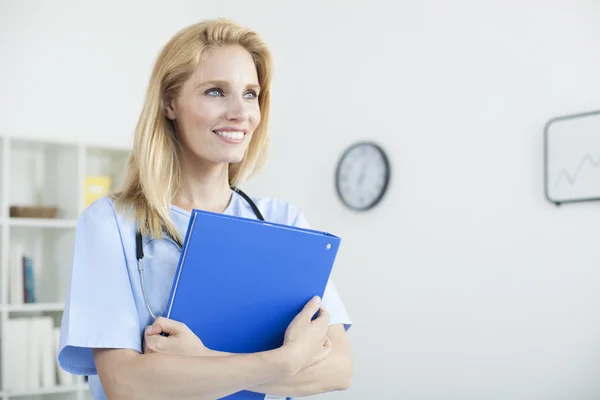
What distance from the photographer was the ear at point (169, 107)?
1.34 metres

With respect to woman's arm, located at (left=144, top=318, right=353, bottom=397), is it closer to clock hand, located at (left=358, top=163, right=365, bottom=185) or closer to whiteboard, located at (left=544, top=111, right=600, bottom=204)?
whiteboard, located at (left=544, top=111, right=600, bottom=204)

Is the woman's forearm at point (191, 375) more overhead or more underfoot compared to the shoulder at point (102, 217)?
more underfoot

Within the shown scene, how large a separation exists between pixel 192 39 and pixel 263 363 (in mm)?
602

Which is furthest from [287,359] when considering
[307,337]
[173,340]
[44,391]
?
[44,391]

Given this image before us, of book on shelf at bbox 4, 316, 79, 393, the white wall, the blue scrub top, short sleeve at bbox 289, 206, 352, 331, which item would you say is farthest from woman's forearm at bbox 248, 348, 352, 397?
book on shelf at bbox 4, 316, 79, 393

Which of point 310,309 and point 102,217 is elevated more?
point 102,217

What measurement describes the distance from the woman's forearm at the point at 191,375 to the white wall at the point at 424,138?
1.92 m

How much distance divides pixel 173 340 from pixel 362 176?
2.55 meters

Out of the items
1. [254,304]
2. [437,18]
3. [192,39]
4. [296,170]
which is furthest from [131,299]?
[296,170]

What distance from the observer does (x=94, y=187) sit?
3.66m

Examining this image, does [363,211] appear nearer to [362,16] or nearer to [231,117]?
[362,16]

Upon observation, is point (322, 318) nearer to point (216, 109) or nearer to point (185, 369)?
point (185, 369)

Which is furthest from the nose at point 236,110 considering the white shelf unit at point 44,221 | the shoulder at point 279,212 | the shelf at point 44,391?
the shelf at point 44,391

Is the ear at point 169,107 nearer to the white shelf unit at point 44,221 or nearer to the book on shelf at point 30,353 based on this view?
the white shelf unit at point 44,221
